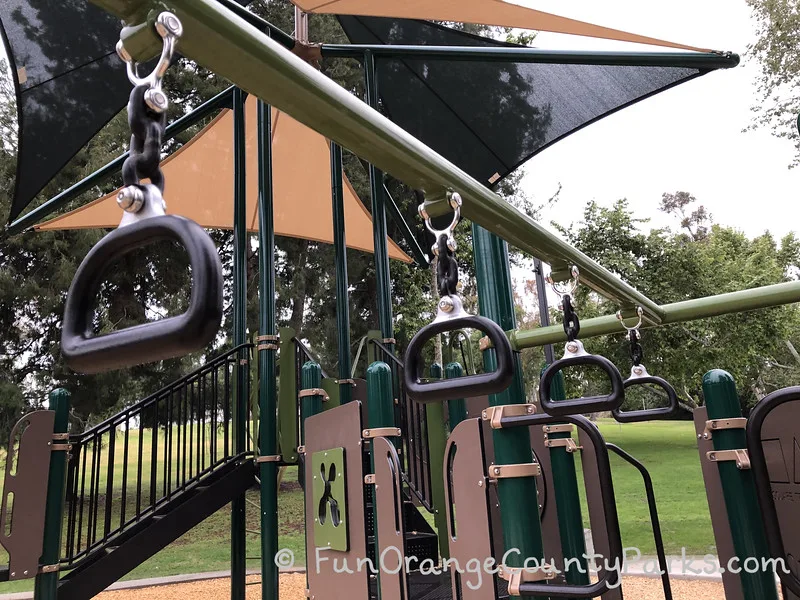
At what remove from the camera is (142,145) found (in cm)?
66

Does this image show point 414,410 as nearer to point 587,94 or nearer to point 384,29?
point 587,94

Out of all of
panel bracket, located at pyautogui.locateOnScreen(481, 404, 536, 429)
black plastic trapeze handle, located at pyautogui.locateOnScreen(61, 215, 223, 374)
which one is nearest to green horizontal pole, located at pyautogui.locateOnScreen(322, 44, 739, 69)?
panel bracket, located at pyautogui.locateOnScreen(481, 404, 536, 429)

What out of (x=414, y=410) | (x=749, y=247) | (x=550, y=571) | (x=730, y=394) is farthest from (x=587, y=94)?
(x=749, y=247)

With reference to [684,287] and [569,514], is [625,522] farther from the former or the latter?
[569,514]

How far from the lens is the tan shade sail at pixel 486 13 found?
3938 mm

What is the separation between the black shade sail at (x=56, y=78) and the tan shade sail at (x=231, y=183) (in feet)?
5.72

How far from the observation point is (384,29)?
19.8ft

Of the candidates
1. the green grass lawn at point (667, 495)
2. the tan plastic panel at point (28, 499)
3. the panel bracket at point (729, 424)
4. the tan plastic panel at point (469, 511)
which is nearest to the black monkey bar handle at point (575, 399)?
the tan plastic panel at point (469, 511)

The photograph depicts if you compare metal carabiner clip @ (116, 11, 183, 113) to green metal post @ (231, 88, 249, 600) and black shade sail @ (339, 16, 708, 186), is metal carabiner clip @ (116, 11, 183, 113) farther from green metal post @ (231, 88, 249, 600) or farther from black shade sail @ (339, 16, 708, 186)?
black shade sail @ (339, 16, 708, 186)

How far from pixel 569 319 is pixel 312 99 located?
3.65ft

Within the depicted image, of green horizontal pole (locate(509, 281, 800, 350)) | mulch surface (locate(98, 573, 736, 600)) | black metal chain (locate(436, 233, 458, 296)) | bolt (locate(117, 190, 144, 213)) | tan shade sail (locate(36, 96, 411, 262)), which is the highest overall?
tan shade sail (locate(36, 96, 411, 262))

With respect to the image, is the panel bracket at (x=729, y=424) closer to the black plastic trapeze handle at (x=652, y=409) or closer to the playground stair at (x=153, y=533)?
the black plastic trapeze handle at (x=652, y=409)

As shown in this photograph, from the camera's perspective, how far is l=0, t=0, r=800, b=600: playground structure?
768 mm

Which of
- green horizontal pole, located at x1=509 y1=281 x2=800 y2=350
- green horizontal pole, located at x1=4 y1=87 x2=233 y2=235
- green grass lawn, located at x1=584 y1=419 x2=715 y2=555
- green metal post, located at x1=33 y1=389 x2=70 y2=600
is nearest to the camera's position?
green horizontal pole, located at x1=509 y1=281 x2=800 y2=350
